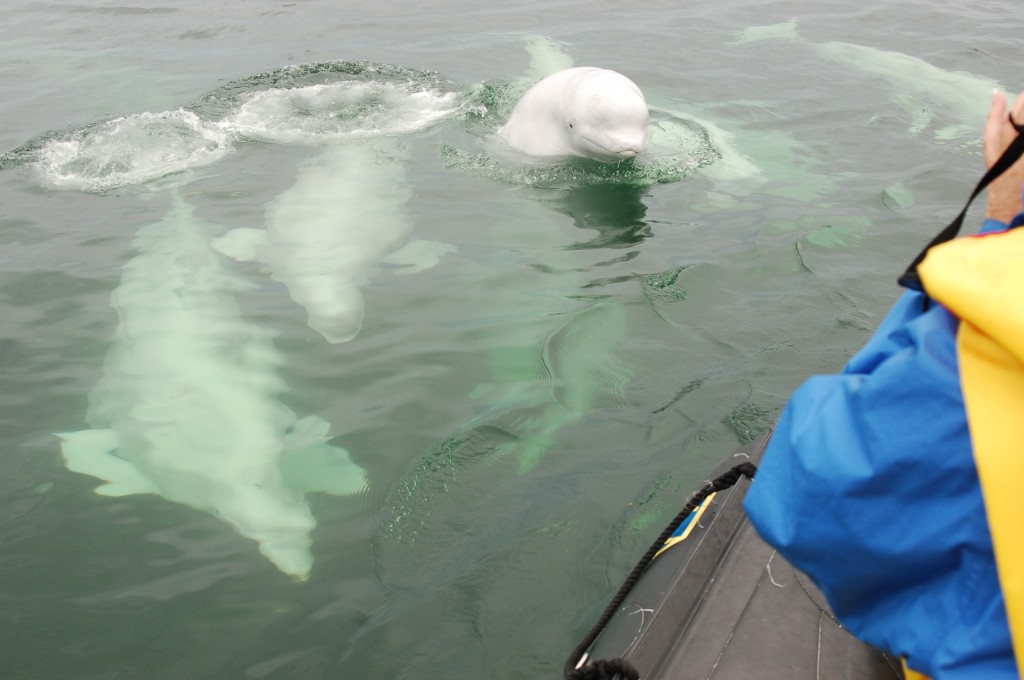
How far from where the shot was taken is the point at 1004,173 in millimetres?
2223

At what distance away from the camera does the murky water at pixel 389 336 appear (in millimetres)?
4383

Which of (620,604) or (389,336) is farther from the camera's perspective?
(389,336)

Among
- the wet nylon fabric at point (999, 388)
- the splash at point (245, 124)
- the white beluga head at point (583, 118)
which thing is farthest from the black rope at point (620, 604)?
the splash at point (245, 124)

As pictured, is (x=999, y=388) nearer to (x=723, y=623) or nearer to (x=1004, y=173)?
(x=1004, y=173)

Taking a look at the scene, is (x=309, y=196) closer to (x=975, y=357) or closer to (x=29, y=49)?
(x=975, y=357)

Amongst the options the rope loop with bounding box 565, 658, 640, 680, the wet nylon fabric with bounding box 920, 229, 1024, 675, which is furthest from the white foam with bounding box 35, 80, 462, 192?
the wet nylon fabric with bounding box 920, 229, 1024, 675

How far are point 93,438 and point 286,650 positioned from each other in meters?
2.25

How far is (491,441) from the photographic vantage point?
17.6ft

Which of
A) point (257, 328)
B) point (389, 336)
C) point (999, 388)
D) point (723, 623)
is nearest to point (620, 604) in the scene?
point (723, 623)

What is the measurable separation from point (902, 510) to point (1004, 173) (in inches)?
36.4

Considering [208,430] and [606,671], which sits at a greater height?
[606,671]

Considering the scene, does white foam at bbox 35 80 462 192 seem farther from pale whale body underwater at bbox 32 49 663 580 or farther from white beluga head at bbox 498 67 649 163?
white beluga head at bbox 498 67 649 163

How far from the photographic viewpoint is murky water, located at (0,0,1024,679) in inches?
173

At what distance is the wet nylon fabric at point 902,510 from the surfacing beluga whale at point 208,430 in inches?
122
